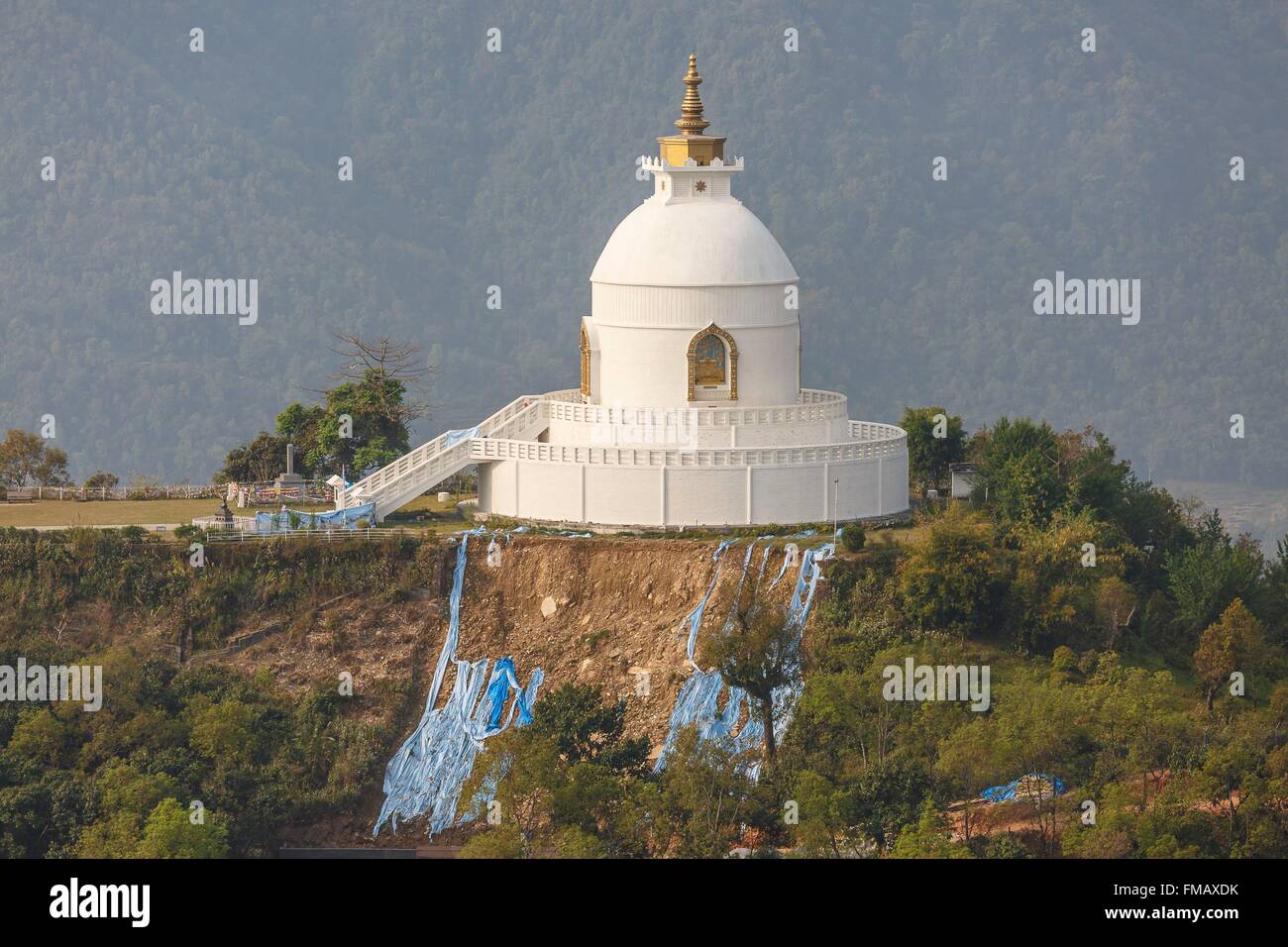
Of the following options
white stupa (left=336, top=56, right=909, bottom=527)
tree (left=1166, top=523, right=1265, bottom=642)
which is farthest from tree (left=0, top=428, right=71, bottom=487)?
tree (left=1166, top=523, right=1265, bottom=642)

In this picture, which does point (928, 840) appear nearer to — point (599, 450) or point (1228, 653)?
point (1228, 653)

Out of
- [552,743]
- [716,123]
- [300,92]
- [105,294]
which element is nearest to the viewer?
[552,743]

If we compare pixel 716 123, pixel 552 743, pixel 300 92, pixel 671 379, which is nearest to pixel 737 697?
pixel 552 743

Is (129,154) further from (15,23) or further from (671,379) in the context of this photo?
(671,379)

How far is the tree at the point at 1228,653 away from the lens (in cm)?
6806

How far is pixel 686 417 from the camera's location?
72688 millimetres

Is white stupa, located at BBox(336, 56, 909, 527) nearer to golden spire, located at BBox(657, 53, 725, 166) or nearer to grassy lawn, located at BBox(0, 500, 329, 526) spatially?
golden spire, located at BBox(657, 53, 725, 166)

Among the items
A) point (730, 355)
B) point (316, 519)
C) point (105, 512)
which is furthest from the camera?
point (105, 512)

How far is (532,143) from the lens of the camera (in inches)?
5753

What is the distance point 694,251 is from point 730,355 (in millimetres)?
2601

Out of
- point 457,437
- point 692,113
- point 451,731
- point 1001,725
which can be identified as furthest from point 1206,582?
point 457,437

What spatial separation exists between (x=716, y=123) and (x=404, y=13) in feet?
74.5

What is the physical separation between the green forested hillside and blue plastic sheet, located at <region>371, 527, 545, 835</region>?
63765 mm

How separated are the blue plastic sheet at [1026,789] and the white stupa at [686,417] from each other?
31.9 ft
